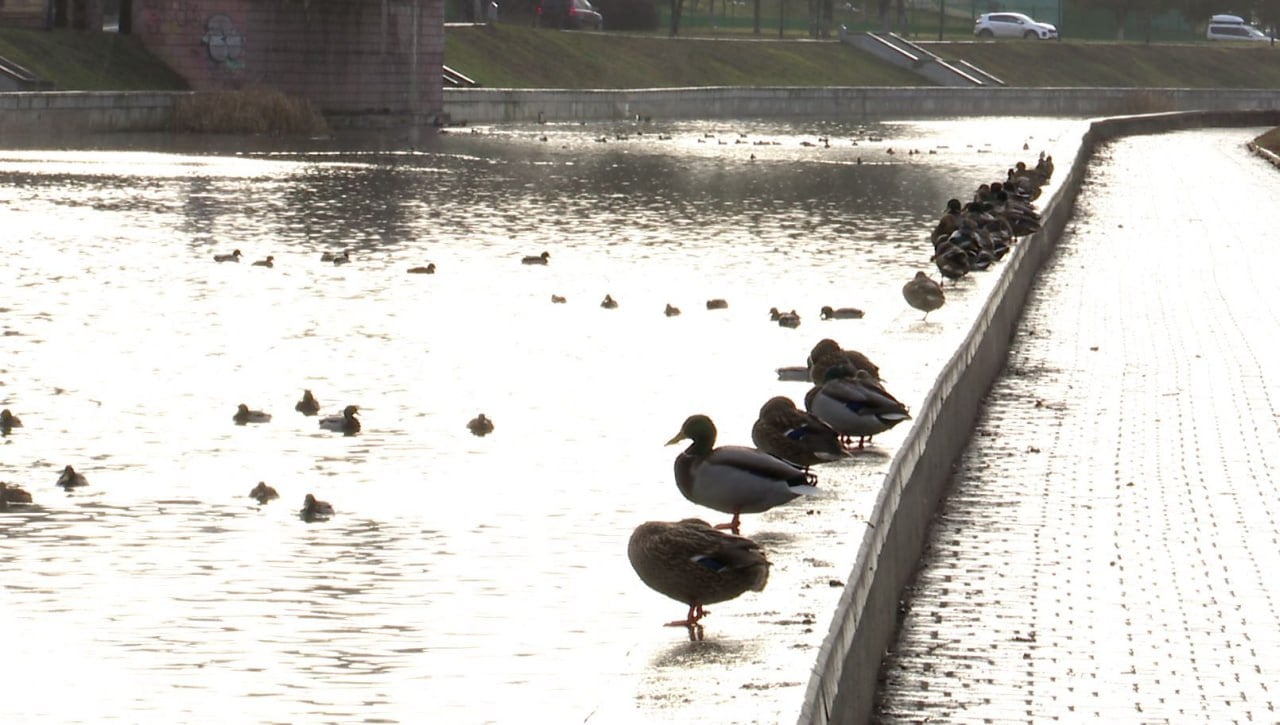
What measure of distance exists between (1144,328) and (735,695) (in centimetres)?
1188

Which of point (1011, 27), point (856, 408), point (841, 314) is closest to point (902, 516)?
point (856, 408)

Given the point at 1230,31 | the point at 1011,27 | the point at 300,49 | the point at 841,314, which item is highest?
the point at 1230,31

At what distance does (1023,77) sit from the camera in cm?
9612

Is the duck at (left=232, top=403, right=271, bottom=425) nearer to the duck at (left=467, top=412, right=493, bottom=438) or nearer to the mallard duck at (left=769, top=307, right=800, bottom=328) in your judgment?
the duck at (left=467, top=412, right=493, bottom=438)

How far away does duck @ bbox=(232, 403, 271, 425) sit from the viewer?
12508mm

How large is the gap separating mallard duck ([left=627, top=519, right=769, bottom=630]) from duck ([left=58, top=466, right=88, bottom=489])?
4663 millimetres

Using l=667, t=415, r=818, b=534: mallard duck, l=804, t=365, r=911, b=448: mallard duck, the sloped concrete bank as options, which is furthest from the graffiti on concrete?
l=667, t=415, r=818, b=534: mallard duck

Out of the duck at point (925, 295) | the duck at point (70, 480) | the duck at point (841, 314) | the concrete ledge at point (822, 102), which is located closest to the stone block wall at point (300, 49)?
the concrete ledge at point (822, 102)

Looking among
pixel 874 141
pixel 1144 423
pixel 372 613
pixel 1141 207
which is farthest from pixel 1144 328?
pixel 874 141

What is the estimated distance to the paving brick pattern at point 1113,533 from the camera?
7.66m

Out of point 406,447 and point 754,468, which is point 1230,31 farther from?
point 754,468

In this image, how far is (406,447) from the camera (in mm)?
11961

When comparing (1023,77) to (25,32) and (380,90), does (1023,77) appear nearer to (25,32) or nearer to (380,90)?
(380,90)

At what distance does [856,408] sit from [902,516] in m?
0.55
